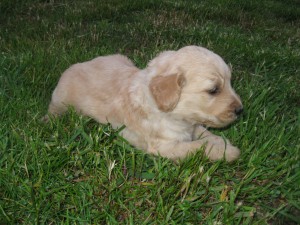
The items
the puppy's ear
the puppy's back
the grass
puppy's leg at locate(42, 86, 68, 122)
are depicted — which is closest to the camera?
the grass

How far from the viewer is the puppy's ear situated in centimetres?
370

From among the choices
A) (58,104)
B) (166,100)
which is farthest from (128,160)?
(58,104)

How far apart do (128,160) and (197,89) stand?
2.94 ft

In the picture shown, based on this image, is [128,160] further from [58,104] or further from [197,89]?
[58,104]

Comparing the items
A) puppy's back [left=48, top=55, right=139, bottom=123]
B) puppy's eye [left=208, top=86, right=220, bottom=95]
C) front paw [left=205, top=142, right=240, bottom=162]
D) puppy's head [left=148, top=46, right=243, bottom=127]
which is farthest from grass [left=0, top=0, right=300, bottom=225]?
puppy's eye [left=208, top=86, right=220, bottom=95]

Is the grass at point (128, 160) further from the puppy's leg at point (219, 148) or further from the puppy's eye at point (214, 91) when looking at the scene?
the puppy's eye at point (214, 91)

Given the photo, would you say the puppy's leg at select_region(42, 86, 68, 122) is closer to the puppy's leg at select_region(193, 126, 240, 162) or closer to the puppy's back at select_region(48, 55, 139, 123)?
the puppy's back at select_region(48, 55, 139, 123)

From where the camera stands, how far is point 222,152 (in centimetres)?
379

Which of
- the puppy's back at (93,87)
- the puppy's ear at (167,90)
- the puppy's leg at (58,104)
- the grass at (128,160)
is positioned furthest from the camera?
the puppy's leg at (58,104)

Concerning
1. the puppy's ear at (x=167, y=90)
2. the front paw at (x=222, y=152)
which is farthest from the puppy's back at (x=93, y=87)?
the front paw at (x=222, y=152)

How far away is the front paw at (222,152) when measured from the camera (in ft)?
12.3

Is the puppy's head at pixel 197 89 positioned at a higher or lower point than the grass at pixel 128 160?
higher

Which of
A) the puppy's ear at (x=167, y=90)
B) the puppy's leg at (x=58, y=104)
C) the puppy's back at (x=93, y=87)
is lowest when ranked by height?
the puppy's leg at (x=58, y=104)

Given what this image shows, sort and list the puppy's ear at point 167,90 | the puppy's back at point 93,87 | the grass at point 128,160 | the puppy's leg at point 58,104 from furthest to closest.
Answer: the puppy's leg at point 58,104, the puppy's back at point 93,87, the puppy's ear at point 167,90, the grass at point 128,160
